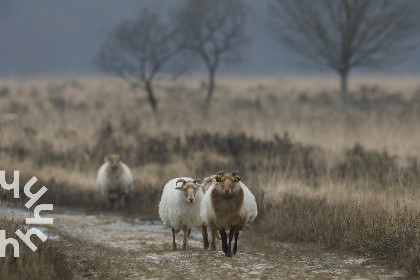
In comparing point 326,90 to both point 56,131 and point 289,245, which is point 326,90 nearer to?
point 56,131

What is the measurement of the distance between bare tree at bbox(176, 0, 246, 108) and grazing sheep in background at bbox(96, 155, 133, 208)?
2028 cm

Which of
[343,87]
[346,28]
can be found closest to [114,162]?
[346,28]

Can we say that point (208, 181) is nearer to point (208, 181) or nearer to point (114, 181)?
point (208, 181)

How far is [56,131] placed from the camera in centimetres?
2612

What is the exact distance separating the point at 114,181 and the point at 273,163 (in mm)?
4427

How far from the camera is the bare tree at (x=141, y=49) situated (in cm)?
3375

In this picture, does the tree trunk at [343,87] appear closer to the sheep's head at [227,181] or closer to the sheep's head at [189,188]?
the sheep's head at [189,188]

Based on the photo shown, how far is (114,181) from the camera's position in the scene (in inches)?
699

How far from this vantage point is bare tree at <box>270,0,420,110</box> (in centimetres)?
2942

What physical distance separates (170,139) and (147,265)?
12.7 m

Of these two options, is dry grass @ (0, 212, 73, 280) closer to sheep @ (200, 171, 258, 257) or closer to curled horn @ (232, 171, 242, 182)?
sheep @ (200, 171, 258, 257)

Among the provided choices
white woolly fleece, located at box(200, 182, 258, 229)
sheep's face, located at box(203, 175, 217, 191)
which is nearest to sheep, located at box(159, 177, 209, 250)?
sheep's face, located at box(203, 175, 217, 191)

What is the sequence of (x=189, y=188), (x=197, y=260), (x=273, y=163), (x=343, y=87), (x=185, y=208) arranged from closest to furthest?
(x=197, y=260) → (x=189, y=188) → (x=185, y=208) → (x=273, y=163) → (x=343, y=87)

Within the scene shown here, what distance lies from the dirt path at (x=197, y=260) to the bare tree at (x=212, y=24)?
2497 centimetres
